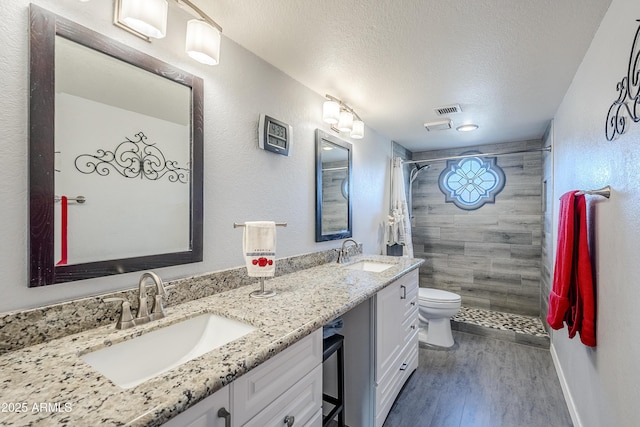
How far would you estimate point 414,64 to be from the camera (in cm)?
169

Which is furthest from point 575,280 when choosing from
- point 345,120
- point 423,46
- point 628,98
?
point 345,120

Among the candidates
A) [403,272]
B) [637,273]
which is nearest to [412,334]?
[403,272]

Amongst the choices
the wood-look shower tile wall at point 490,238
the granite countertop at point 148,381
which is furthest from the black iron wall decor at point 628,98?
the wood-look shower tile wall at point 490,238

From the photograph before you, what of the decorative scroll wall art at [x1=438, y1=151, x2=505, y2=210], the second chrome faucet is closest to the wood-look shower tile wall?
the decorative scroll wall art at [x1=438, y1=151, x2=505, y2=210]

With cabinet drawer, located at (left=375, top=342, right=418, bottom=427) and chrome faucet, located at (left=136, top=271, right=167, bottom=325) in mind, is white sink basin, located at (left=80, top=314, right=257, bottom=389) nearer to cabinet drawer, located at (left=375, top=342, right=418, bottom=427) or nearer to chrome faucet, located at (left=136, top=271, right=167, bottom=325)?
chrome faucet, located at (left=136, top=271, right=167, bottom=325)

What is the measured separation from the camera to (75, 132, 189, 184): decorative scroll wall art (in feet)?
3.22

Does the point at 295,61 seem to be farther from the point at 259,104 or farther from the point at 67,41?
the point at 67,41

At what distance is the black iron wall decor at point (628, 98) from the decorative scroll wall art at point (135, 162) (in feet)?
5.45

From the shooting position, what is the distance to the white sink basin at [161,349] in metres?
0.86

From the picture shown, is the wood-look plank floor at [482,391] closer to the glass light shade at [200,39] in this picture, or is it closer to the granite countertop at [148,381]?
the granite countertop at [148,381]

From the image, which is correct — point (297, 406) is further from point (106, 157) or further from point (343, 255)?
point (343, 255)

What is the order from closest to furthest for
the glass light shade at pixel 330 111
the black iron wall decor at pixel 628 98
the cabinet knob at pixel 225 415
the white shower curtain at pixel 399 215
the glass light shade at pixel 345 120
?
the cabinet knob at pixel 225 415 < the black iron wall decor at pixel 628 98 < the glass light shade at pixel 330 111 < the glass light shade at pixel 345 120 < the white shower curtain at pixel 399 215

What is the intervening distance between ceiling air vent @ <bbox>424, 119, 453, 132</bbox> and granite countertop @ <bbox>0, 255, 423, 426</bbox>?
211cm

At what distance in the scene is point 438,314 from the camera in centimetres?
271
